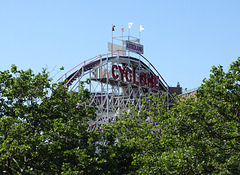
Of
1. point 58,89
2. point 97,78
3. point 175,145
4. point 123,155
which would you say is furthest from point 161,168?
point 97,78

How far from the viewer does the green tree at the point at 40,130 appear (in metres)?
29.7

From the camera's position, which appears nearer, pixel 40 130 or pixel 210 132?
pixel 210 132

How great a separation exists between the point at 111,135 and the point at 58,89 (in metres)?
5.07

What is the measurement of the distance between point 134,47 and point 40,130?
3204 cm

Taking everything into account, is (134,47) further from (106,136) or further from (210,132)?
(210,132)

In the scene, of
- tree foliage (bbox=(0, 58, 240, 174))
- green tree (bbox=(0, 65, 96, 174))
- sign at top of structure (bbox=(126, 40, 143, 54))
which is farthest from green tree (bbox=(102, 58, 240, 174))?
sign at top of structure (bbox=(126, 40, 143, 54))

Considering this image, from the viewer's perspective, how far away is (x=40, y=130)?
31.7 meters

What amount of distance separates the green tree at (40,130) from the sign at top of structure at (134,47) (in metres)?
27.8

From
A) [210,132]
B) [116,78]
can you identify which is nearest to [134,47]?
[116,78]

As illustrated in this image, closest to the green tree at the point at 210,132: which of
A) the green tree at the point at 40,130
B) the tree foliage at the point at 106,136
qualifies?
the tree foliage at the point at 106,136

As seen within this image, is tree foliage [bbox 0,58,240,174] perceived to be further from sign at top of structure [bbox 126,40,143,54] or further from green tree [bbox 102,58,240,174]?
sign at top of structure [bbox 126,40,143,54]

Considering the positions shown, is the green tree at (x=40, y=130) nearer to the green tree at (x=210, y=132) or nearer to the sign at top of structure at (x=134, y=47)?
the green tree at (x=210, y=132)

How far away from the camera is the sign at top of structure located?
6100cm

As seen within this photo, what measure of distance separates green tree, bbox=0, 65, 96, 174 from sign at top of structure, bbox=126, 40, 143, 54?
91.2 feet
